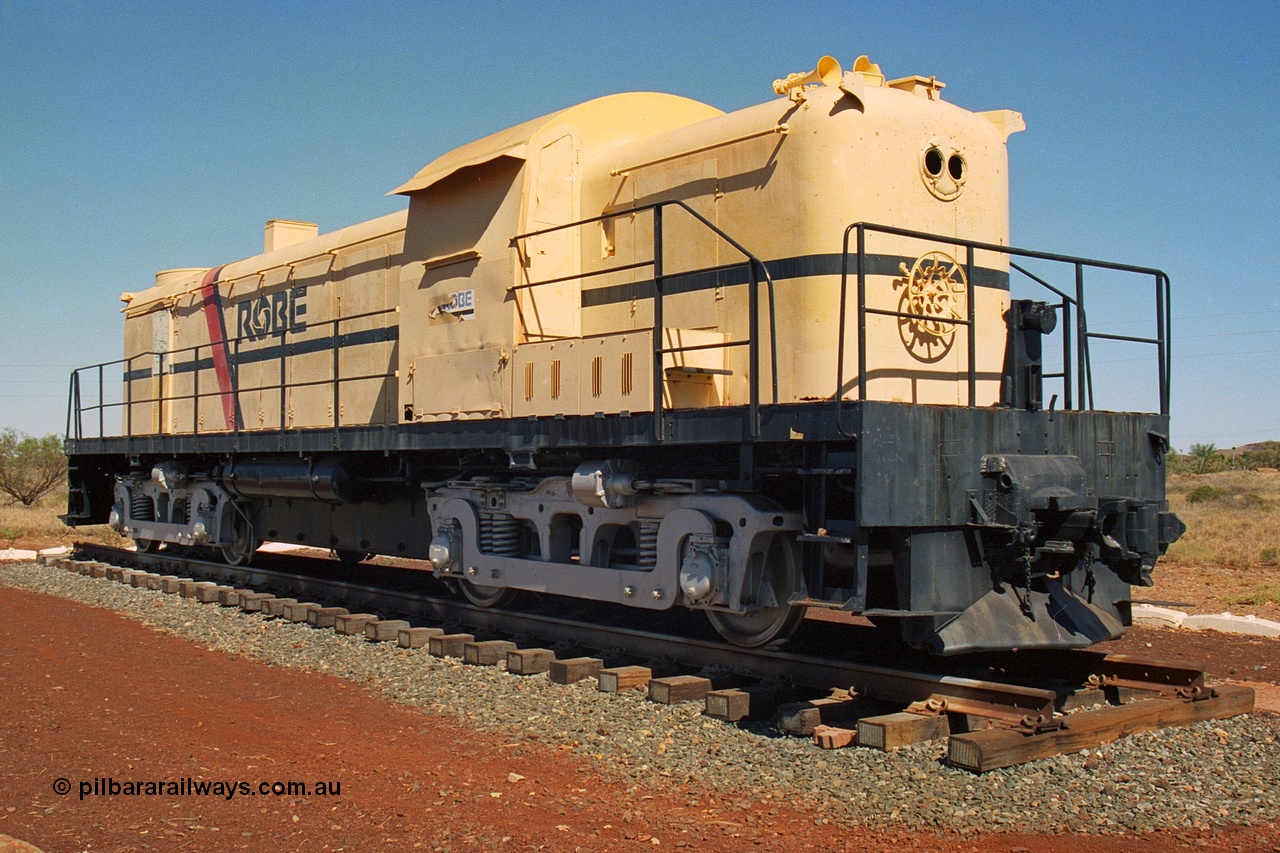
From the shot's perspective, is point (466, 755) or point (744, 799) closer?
point (744, 799)

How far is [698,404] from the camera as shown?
24.4 ft

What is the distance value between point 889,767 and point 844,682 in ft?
4.03

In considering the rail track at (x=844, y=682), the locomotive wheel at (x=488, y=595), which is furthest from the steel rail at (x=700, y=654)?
the locomotive wheel at (x=488, y=595)

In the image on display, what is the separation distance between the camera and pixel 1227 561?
55.3 ft

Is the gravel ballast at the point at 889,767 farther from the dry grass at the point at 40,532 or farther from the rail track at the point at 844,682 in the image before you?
the dry grass at the point at 40,532

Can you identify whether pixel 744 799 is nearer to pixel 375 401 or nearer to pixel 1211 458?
pixel 375 401

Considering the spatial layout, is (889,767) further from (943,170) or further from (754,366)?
(943,170)

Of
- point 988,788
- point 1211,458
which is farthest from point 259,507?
point 1211,458

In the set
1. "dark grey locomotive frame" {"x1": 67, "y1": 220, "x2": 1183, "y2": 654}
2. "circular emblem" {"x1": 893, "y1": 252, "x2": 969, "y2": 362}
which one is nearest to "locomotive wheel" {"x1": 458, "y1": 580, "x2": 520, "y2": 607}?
"dark grey locomotive frame" {"x1": 67, "y1": 220, "x2": 1183, "y2": 654}

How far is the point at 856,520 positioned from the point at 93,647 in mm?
6680

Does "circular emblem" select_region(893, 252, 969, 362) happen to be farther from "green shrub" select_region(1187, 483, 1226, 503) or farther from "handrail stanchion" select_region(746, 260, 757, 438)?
"green shrub" select_region(1187, 483, 1226, 503)

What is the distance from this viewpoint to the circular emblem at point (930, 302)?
7.21 meters

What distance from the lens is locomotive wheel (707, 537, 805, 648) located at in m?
6.99

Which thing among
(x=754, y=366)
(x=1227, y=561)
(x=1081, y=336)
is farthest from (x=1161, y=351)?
(x=1227, y=561)
